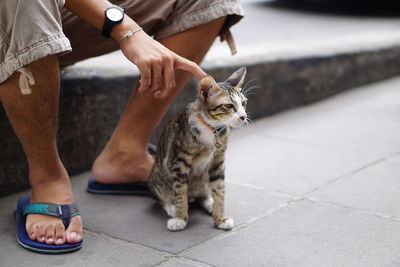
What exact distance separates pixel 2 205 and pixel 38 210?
1.27ft

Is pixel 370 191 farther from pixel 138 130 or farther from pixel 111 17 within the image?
pixel 111 17

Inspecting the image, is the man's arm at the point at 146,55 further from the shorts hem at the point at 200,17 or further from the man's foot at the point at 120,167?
the man's foot at the point at 120,167

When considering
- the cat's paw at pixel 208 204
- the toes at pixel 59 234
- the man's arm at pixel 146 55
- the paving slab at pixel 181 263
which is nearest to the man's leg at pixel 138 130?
the cat's paw at pixel 208 204

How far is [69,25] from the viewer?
7.55 feet

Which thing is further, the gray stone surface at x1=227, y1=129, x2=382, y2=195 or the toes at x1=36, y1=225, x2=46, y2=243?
the gray stone surface at x1=227, y1=129, x2=382, y2=195

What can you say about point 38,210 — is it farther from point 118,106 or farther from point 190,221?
point 118,106

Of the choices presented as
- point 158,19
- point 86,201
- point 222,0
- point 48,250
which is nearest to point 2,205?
point 86,201

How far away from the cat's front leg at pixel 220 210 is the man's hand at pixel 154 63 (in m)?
0.46

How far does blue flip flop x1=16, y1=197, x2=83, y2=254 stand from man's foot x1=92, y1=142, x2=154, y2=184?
1.34 ft

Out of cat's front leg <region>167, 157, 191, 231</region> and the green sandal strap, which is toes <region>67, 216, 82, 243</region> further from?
cat's front leg <region>167, 157, 191, 231</region>

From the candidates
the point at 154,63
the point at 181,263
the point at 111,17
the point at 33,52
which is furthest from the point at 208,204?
the point at 33,52

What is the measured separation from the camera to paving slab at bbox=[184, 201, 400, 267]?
6.41 feet

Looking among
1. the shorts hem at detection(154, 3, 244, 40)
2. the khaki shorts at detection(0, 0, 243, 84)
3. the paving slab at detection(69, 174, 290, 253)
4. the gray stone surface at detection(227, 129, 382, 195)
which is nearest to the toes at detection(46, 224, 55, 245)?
the paving slab at detection(69, 174, 290, 253)

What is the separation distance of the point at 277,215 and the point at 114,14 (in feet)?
3.18
